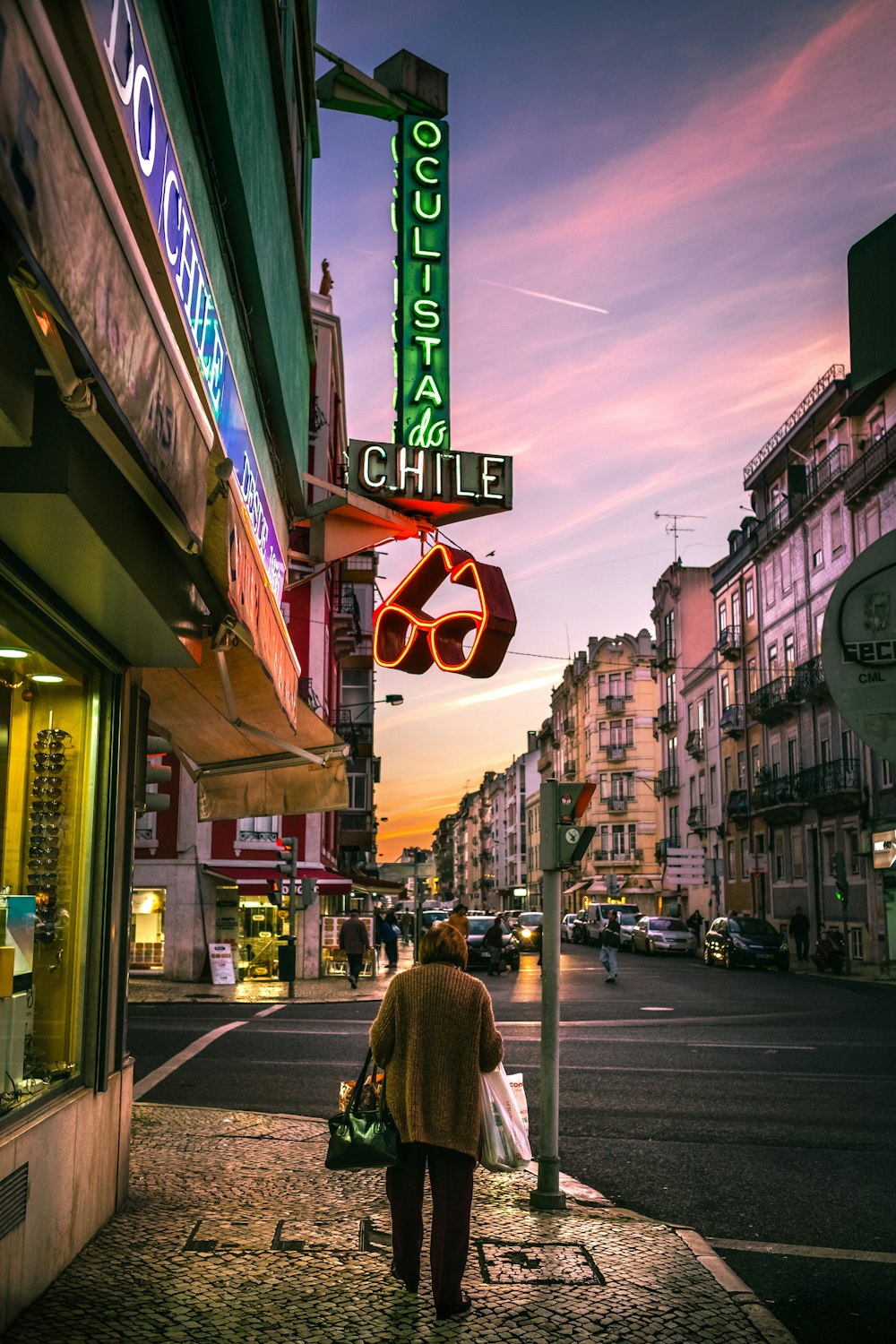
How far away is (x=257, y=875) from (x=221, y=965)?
4140 mm

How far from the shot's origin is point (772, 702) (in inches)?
1938

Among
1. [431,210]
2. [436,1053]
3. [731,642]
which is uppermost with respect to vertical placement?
[731,642]

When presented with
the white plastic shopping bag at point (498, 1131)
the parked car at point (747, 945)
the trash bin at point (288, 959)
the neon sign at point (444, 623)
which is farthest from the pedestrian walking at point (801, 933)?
the white plastic shopping bag at point (498, 1131)

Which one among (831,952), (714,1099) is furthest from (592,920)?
(714,1099)

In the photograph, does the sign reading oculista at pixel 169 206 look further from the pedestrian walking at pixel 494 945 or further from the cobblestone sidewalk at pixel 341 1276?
the pedestrian walking at pixel 494 945

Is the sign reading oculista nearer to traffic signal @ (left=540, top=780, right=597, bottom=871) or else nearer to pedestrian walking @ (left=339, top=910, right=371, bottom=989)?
traffic signal @ (left=540, top=780, right=597, bottom=871)

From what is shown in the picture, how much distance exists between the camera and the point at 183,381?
4.09 metres

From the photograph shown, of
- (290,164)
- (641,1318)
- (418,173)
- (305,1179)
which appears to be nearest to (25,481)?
(641,1318)

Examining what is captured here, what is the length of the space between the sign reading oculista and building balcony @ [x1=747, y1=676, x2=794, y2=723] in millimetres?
41340

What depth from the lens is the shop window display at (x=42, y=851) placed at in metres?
5.60

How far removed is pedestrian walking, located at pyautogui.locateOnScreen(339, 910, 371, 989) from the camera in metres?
28.0

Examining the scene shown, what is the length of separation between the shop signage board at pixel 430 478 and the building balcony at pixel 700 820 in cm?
4748

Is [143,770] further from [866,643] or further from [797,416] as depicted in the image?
[797,416]

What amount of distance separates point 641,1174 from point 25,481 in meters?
6.94
